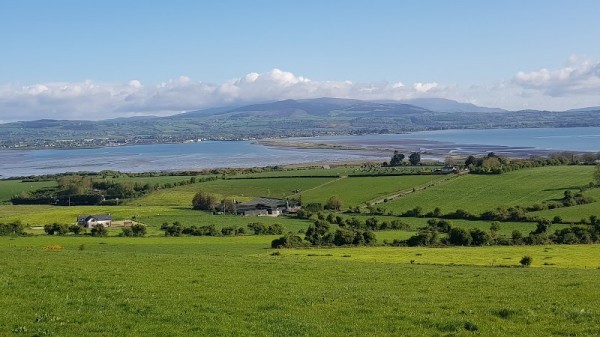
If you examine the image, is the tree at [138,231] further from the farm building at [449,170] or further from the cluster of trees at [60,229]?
the farm building at [449,170]

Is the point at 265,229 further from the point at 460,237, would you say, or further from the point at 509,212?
the point at 509,212

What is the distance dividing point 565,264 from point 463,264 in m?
5.50

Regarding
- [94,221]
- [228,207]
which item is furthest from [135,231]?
[228,207]

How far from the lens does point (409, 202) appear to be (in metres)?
86.2

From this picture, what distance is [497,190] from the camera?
9312cm

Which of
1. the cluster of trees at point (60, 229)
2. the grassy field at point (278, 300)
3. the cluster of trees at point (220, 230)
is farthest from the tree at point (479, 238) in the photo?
the cluster of trees at point (60, 229)

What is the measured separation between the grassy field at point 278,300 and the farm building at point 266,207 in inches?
2331

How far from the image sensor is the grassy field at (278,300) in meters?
13.0

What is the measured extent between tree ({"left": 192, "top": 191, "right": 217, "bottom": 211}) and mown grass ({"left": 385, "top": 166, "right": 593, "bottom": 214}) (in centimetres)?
2557

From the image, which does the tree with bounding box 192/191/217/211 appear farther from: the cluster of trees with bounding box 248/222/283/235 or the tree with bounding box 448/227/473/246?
the tree with bounding box 448/227/473/246

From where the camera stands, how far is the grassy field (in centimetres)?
1304

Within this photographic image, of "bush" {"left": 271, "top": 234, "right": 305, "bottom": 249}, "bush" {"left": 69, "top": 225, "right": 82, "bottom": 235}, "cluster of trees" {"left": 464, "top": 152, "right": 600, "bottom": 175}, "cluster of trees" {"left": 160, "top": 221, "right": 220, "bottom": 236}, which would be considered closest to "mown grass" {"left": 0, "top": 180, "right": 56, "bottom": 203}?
"bush" {"left": 69, "top": 225, "right": 82, "bottom": 235}

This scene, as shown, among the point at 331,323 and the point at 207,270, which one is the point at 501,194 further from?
the point at 331,323

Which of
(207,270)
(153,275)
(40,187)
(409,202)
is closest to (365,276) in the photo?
(207,270)
